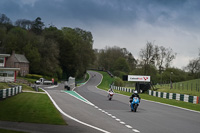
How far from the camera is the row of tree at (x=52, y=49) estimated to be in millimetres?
94312

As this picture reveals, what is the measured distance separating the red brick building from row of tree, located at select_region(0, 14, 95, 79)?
124 inches

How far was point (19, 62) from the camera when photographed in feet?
287

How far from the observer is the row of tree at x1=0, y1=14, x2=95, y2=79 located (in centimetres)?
9431

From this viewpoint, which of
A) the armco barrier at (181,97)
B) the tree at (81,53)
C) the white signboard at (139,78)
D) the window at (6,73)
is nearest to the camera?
the armco barrier at (181,97)

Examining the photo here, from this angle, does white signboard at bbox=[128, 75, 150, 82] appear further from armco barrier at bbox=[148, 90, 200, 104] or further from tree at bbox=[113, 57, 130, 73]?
tree at bbox=[113, 57, 130, 73]

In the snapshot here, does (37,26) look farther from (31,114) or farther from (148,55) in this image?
(31,114)

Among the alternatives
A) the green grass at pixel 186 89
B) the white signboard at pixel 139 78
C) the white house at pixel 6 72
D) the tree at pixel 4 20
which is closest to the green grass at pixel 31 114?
the green grass at pixel 186 89

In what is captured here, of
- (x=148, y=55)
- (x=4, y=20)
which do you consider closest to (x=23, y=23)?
(x=4, y=20)

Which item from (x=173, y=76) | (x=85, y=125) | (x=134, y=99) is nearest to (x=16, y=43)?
(x=173, y=76)

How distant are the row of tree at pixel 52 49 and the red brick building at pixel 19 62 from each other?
315cm

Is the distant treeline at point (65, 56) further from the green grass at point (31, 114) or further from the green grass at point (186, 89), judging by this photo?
the green grass at point (31, 114)

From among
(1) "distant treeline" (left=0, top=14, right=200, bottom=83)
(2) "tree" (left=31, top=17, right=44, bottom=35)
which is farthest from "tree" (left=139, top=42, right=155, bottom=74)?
(2) "tree" (left=31, top=17, right=44, bottom=35)

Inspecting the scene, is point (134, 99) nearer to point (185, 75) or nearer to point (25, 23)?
point (185, 75)

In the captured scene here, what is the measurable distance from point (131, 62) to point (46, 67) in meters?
77.0
